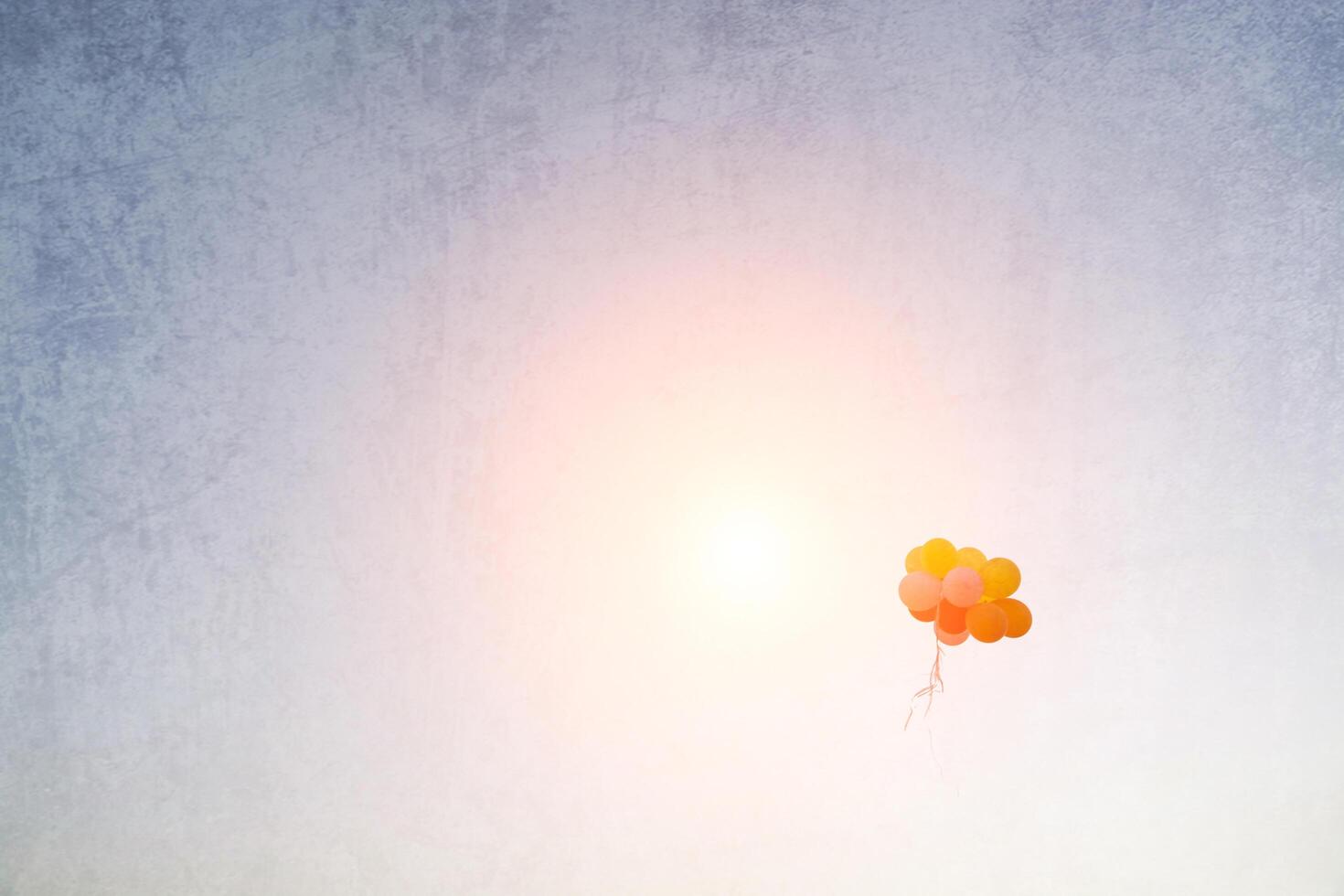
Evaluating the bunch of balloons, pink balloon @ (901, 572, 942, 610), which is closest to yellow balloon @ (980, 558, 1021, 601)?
the bunch of balloons

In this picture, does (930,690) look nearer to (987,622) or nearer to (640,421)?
(987,622)

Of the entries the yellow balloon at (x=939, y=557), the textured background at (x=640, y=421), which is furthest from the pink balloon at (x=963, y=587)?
the textured background at (x=640, y=421)

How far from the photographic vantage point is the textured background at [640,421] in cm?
266

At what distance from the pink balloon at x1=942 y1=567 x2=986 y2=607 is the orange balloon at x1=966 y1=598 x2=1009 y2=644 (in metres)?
0.02

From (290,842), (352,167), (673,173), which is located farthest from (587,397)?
(290,842)

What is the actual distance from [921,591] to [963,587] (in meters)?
0.09

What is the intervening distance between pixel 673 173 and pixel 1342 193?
5.46 feet

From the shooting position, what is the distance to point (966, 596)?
7.33 ft

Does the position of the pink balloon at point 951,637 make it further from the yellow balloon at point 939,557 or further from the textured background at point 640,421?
the textured background at point 640,421

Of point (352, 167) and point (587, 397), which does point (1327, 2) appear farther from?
point (352, 167)

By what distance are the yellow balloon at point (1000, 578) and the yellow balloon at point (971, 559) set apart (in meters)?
0.03

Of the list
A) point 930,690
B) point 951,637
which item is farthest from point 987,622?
point 930,690

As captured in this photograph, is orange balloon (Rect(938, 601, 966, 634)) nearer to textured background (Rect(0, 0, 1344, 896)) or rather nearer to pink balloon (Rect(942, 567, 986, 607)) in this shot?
pink balloon (Rect(942, 567, 986, 607))

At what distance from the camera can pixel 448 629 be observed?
270 cm
